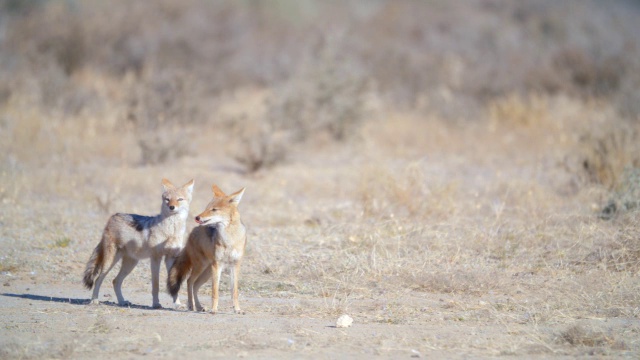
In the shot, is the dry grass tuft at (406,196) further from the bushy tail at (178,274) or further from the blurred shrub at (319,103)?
the blurred shrub at (319,103)

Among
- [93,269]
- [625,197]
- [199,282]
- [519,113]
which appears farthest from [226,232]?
[519,113]

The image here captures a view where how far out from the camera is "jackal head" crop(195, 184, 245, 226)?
6852 mm

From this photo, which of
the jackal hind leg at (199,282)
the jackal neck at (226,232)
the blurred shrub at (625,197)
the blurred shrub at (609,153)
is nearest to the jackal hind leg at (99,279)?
the jackal hind leg at (199,282)

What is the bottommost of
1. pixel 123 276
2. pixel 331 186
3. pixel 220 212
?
pixel 123 276

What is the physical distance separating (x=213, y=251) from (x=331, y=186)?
6.23 metres

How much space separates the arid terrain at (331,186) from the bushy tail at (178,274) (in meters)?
0.19

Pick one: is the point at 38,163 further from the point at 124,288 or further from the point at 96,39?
the point at 96,39

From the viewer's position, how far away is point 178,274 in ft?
23.7

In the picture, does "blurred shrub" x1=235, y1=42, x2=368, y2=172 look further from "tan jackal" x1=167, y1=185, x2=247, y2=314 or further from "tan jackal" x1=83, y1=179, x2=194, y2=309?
"tan jackal" x1=167, y1=185, x2=247, y2=314

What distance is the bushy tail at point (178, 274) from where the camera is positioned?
718cm

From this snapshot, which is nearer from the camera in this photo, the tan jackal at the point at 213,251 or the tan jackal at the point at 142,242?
the tan jackal at the point at 213,251

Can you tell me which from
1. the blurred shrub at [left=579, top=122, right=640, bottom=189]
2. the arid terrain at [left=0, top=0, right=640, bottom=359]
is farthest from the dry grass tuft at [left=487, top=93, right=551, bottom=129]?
the blurred shrub at [left=579, top=122, right=640, bottom=189]

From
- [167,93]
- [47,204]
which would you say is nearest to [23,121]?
[167,93]

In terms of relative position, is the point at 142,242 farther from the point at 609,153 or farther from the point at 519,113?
the point at 519,113
